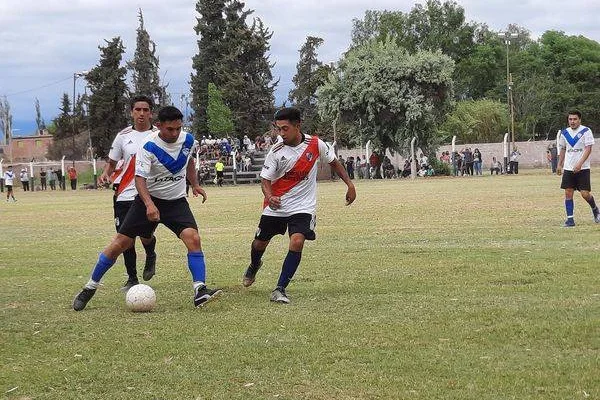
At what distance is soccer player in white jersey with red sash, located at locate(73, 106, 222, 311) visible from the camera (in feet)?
25.6

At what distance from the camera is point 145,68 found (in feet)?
252

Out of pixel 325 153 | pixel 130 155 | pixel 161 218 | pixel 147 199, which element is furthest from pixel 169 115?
pixel 325 153

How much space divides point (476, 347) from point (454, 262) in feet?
15.2

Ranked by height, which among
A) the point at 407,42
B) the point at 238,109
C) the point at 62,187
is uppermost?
the point at 407,42

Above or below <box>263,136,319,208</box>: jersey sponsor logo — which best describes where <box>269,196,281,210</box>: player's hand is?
below

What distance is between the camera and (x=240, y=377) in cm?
518

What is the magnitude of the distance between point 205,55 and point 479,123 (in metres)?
27.6

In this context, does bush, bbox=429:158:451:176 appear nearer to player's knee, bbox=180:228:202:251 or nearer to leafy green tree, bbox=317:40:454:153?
leafy green tree, bbox=317:40:454:153

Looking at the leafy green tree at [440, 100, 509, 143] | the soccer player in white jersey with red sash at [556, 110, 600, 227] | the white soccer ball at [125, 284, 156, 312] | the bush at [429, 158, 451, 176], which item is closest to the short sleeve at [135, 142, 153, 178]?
the white soccer ball at [125, 284, 156, 312]

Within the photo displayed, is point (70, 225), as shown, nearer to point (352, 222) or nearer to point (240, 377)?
point (352, 222)

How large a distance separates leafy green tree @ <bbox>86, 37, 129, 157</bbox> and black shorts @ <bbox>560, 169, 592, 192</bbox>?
6320cm

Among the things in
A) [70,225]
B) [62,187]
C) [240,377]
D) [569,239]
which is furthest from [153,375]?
[62,187]

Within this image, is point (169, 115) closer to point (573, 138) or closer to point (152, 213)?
point (152, 213)

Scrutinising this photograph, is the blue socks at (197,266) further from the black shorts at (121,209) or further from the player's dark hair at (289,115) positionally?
the player's dark hair at (289,115)
